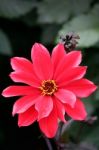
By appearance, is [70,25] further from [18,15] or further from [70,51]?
[70,51]

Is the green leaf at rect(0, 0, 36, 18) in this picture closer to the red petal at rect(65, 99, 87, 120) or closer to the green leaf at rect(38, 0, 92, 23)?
the green leaf at rect(38, 0, 92, 23)

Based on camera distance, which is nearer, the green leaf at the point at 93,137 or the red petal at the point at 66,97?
the red petal at the point at 66,97

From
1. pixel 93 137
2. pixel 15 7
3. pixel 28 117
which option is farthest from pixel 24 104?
pixel 15 7

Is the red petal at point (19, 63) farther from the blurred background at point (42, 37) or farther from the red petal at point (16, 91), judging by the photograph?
the blurred background at point (42, 37)

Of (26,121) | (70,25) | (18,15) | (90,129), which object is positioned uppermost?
(18,15)

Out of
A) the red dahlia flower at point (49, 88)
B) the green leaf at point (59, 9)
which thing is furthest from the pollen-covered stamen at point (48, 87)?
the green leaf at point (59, 9)

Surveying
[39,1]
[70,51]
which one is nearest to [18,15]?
[39,1]

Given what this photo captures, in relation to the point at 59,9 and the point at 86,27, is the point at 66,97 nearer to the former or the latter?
the point at 86,27
